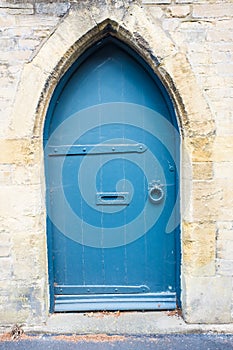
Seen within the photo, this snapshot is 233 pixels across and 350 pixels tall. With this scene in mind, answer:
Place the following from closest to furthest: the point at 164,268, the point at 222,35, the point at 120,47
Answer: the point at 222,35 → the point at 120,47 → the point at 164,268

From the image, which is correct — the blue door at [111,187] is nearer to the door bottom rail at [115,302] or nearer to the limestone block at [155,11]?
the door bottom rail at [115,302]

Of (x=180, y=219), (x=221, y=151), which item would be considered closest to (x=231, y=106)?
(x=221, y=151)

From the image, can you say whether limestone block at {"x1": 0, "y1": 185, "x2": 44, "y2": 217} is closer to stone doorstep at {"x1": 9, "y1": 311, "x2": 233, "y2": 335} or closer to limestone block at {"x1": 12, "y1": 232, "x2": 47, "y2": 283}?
limestone block at {"x1": 12, "y1": 232, "x2": 47, "y2": 283}

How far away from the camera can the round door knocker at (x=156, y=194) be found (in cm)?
348

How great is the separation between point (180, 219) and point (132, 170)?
1.97ft

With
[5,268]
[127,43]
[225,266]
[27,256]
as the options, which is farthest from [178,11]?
[5,268]

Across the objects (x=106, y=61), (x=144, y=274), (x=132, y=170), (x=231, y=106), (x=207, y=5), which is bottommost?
(x=144, y=274)

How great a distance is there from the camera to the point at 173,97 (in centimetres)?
323

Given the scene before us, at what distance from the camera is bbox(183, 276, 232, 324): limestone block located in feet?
10.9

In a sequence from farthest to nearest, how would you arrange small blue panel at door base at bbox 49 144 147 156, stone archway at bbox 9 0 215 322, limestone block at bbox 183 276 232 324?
small blue panel at door base at bbox 49 144 147 156 → limestone block at bbox 183 276 232 324 → stone archway at bbox 9 0 215 322

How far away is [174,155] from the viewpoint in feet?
11.4

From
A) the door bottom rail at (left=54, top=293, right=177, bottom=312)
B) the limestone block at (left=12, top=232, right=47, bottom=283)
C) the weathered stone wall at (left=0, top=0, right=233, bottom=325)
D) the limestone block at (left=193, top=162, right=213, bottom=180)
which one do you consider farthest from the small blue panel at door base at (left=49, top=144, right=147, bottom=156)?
the door bottom rail at (left=54, top=293, right=177, bottom=312)

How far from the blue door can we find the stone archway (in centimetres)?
16

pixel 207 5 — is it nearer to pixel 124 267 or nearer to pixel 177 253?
pixel 177 253
